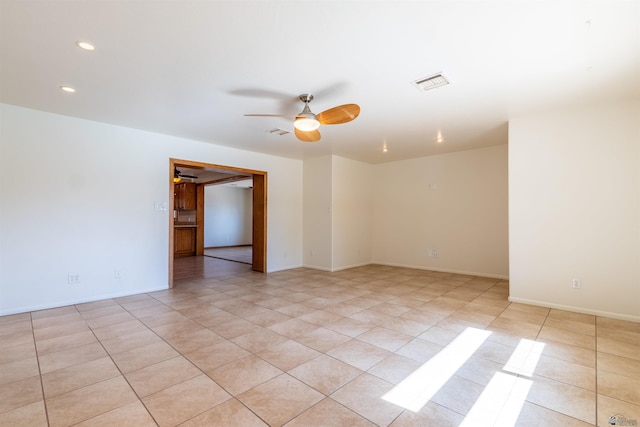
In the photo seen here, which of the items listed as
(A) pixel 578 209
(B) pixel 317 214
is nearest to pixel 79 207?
(B) pixel 317 214

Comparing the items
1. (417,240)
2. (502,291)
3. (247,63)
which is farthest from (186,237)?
(502,291)

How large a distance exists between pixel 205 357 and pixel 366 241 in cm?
536

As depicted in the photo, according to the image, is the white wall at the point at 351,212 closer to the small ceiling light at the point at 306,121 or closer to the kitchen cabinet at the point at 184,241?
the small ceiling light at the point at 306,121

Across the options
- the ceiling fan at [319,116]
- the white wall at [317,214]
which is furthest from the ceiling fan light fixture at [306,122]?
the white wall at [317,214]

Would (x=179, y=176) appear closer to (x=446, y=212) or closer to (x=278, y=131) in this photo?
(x=278, y=131)

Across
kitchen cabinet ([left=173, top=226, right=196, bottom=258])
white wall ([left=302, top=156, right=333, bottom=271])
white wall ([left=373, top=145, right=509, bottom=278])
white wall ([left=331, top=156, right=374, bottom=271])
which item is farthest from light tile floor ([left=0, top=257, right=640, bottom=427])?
kitchen cabinet ([left=173, top=226, right=196, bottom=258])

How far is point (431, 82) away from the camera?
2.88m

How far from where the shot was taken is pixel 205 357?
97.3 inches

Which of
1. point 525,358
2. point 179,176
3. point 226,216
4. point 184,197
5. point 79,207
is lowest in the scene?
point 525,358

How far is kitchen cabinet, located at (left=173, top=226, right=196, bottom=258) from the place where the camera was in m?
8.70

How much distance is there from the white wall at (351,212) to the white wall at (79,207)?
9.30 feet

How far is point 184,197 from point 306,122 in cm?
755

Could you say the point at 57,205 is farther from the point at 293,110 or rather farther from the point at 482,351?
the point at 482,351

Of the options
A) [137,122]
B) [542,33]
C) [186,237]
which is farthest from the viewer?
[186,237]
